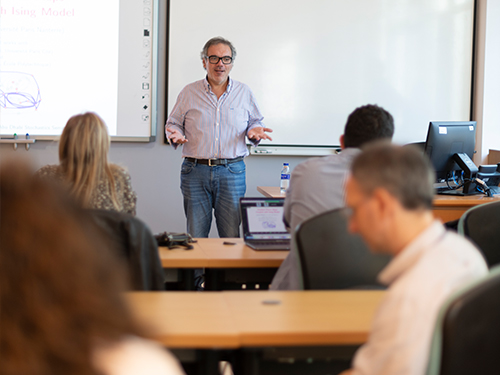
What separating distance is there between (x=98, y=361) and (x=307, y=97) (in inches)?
177

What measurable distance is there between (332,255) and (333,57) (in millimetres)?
3412

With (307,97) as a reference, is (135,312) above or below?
below

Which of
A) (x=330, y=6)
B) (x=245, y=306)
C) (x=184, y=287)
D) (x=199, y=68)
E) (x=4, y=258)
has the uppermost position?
(x=330, y=6)

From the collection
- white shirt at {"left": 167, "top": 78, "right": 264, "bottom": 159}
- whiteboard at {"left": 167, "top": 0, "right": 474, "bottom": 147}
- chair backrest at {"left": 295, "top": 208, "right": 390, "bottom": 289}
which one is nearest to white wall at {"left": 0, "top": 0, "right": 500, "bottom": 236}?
whiteboard at {"left": 167, "top": 0, "right": 474, "bottom": 147}

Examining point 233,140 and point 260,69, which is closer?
point 233,140

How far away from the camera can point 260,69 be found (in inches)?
187

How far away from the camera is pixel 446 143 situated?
374 centimetres

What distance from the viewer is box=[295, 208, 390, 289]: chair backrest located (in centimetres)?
177

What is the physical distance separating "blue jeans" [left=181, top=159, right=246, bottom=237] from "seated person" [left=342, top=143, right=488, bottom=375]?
267 centimetres

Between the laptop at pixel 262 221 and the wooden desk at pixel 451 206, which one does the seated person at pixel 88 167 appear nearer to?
the laptop at pixel 262 221

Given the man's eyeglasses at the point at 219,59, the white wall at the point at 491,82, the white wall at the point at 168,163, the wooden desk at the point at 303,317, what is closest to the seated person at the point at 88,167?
the wooden desk at the point at 303,317

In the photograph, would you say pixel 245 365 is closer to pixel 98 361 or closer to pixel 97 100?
pixel 98 361

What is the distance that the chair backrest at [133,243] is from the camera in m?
1.72

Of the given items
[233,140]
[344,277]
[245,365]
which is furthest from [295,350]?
[233,140]
